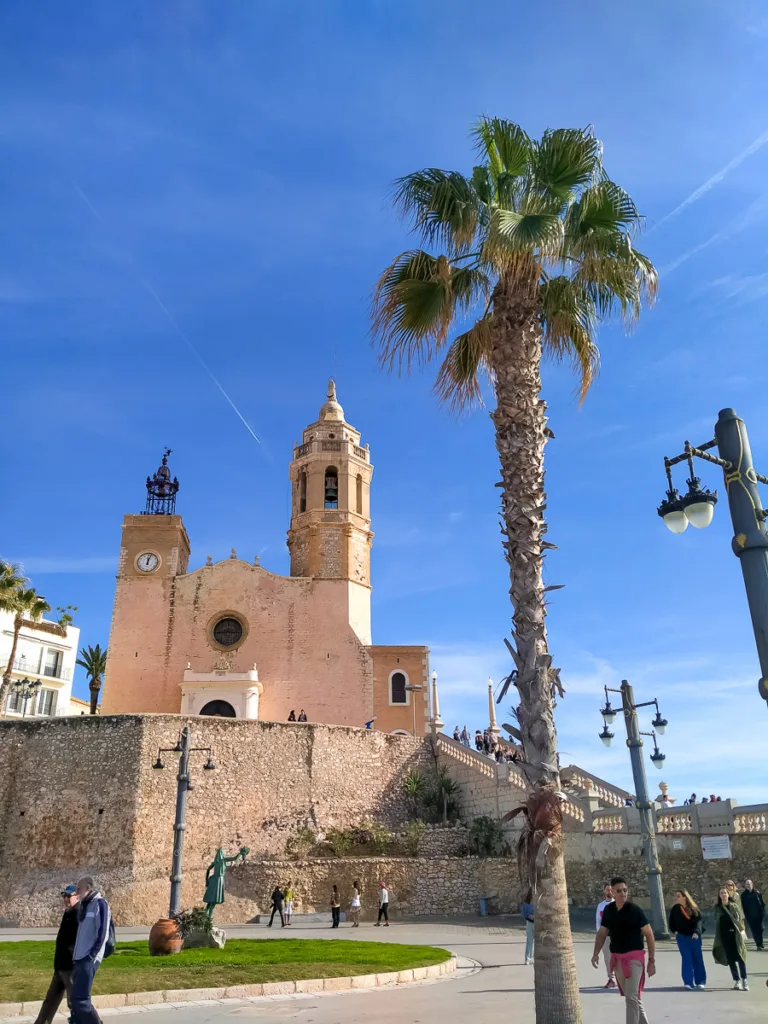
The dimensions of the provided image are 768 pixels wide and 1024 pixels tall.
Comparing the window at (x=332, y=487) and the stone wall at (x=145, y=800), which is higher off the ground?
the window at (x=332, y=487)

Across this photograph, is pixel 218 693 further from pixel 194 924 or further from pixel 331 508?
pixel 194 924

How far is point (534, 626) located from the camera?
25.4ft

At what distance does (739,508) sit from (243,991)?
8.18 m

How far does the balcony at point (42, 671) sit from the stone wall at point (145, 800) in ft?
57.1

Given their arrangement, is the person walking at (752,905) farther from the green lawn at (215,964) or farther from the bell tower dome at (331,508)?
the bell tower dome at (331,508)

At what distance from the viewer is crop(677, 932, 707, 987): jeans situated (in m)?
9.72

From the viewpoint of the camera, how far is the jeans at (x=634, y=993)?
6516 mm

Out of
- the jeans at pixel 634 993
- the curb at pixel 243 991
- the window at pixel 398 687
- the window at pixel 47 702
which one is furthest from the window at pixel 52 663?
the jeans at pixel 634 993

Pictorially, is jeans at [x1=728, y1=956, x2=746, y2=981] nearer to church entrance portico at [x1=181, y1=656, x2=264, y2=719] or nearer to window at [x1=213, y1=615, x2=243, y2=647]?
church entrance portico at [x1=181, y1=656, x2=264, y2=719]

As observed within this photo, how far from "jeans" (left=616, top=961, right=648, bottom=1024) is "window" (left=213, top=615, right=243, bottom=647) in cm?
3125

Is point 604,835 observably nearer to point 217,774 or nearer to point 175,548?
point 217,774

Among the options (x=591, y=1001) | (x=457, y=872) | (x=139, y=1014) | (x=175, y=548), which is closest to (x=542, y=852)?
(x=591, y=1001)

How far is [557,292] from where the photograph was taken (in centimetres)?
976

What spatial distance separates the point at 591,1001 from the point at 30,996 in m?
6.05
